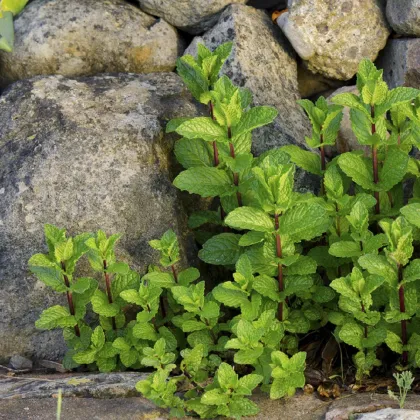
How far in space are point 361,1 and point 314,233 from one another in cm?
165

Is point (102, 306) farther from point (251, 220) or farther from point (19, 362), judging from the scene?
point (251, 220)

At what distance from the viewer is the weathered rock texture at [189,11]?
4566 millimetres

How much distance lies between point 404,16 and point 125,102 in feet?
4.94

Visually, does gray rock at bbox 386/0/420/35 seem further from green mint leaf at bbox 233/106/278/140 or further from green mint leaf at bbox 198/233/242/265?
green mint leaf at bbox 198/233/242/265

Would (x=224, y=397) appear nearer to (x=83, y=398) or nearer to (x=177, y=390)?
(x=177, y=390)

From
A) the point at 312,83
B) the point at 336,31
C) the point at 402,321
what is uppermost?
the point at 336,31

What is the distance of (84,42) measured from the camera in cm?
451

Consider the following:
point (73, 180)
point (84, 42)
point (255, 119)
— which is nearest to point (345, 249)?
point (255, 119)

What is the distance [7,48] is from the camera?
14.5 feet

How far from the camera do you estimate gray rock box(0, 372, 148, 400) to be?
3348 mm

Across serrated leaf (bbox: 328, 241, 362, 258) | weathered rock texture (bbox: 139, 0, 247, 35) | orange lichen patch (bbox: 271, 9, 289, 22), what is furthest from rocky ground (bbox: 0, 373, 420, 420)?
orange lichen patch (bbox: 271, 9, 289, 22)

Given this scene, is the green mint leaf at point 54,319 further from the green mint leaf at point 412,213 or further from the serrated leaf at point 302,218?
the green mint leaf at point 412,213

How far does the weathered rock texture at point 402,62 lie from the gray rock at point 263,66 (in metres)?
0.51

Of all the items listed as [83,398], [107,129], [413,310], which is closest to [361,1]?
[107,129]
